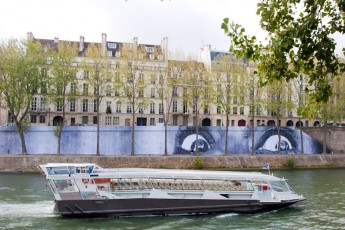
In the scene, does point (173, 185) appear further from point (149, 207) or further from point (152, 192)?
point (149, 207)

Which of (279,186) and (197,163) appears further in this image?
(197,163)

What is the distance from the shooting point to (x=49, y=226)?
29234 millimetres

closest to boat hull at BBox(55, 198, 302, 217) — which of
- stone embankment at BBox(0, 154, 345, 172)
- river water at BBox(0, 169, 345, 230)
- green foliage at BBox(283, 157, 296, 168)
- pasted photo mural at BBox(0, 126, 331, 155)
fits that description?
river water at BBox(0, 169, 345, 230)

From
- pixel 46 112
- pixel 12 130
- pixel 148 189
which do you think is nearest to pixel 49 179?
pixel 148 189

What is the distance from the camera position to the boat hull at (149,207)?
107 feet

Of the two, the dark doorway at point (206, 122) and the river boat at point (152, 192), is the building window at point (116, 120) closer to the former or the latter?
the dark doorway at point (206, 122)

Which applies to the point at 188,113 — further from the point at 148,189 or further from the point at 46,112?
the point at 148,189

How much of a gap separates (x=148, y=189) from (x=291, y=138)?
4762cm

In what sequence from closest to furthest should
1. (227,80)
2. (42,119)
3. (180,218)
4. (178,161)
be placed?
(180,218) → (178,161) → (227,80) → (42,119)

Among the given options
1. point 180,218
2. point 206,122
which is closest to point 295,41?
point 180,218

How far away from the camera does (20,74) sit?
6431cm

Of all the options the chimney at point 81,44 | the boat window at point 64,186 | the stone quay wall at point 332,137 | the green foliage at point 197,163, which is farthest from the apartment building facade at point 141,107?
the boat window at point 64,186

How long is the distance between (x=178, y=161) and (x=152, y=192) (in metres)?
31.1

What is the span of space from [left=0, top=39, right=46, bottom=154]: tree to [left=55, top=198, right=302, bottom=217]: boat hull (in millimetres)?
35291
